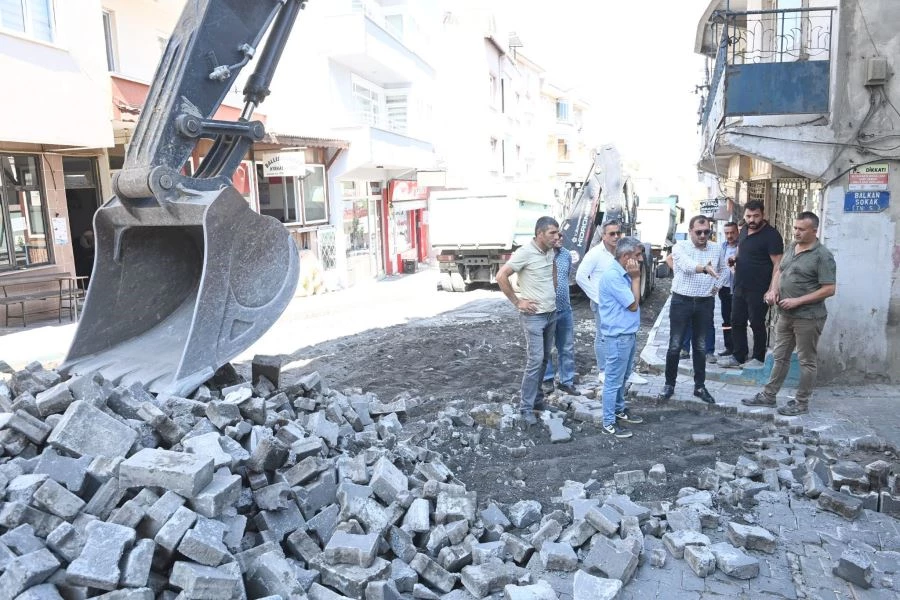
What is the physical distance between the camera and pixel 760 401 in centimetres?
688

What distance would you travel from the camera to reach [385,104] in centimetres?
2477

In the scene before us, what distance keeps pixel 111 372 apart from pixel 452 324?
25.6 ft

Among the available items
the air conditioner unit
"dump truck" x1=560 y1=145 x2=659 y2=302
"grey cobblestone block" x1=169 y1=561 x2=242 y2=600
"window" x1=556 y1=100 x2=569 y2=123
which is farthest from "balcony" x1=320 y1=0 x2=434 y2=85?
"window" x1=556 y1=100 x2=569 y2=123

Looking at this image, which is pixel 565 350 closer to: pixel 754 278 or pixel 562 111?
pixel 754 278

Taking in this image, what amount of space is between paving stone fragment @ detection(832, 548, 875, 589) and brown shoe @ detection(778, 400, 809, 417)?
2.86 m

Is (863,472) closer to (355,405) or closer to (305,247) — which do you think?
(355,405)

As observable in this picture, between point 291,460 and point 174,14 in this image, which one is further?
point 174,14

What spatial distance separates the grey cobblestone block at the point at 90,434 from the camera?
4.07m

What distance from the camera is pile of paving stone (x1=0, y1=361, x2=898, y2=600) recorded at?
332cm

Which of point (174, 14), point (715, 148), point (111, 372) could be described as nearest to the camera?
point (111, 372)

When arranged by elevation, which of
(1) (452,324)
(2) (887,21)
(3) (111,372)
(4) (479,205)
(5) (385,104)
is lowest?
(1) (452,324)

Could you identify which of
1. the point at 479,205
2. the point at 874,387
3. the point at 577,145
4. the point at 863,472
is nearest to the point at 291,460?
the point at 863,472

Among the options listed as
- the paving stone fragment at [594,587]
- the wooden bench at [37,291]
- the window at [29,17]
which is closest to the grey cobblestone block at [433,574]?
the paving stone fragment at [594,587]

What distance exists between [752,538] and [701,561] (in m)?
0.47
